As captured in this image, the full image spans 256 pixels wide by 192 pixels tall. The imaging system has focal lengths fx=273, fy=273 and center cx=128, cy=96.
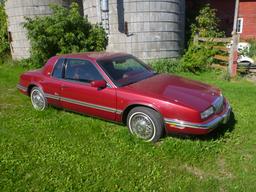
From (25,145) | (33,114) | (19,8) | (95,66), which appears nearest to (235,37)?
(95,66)

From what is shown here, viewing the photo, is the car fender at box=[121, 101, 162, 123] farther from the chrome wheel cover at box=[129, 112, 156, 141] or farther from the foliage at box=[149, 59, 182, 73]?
the foliage at box=[149, 59, 182, 73]

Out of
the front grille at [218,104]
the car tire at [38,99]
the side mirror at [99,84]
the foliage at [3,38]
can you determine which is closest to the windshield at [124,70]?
the side mirror at [99,84]

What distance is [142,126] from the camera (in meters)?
4.52

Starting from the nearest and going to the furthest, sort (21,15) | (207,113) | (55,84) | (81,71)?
(207,113), (81,71), (55,84), (21,15)

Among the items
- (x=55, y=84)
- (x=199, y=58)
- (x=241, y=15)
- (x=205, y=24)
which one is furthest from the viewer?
(x=241, y=15)

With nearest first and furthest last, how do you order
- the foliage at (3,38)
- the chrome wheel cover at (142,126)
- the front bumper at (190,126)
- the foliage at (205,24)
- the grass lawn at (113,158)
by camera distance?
1. the grass lawn at (113,158)
2. the front bumper at (190,126)
3. the chrome wheel cover at (142,126)
4. the foliage at (205,24)
5. the foliage at (3,38)

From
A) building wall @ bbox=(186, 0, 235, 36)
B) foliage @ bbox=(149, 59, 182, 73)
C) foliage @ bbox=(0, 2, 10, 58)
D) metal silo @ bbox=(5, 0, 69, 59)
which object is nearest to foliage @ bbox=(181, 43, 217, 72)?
foliage @ bbox=(149, 59, 182, 73)

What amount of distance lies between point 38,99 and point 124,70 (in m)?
2.33

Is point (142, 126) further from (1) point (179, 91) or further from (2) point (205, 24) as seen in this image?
(2) point (205, 24)

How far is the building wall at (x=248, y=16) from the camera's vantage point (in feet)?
68.1

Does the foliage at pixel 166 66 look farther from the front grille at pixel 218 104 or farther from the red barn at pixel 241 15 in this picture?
the red barn at pixel 241 15

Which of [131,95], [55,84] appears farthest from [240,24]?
[131,95]

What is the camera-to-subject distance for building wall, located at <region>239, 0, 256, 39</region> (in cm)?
2077

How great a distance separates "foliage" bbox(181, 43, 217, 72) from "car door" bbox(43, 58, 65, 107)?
A: 567cm
